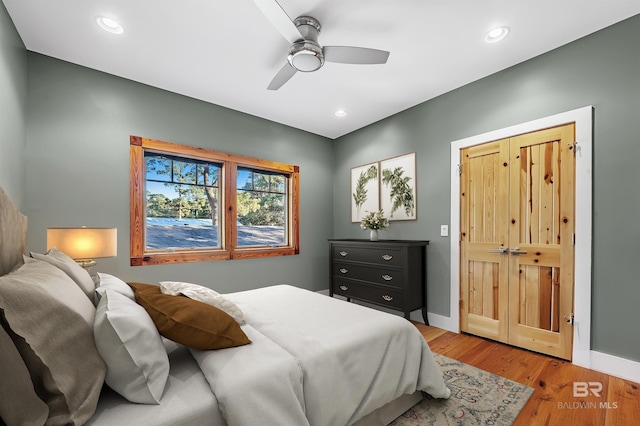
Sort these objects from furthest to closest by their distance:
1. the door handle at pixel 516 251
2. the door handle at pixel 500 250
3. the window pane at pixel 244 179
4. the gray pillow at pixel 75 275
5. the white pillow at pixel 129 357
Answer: the window pane at pixel 244 179
the door handle at pixel 500 250
the door handle at pixel 516 251
the gray pillow at pixel 75 275
the white pillow at pixel 129 357

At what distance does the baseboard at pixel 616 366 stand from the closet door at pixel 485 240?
0.64 meters

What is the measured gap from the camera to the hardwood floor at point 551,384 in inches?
67.7

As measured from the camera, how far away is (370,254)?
3.50 metres

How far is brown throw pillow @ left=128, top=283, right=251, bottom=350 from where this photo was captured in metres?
1.22

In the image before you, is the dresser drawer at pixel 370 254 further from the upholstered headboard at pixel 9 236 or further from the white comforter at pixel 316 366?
the upholstered headboard at pixel 9 236

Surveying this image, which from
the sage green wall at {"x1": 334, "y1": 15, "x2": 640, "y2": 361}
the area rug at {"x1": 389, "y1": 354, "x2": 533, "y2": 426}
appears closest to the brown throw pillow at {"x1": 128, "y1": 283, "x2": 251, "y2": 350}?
the area rug at {"x1": 389, "y1": 354, "x2": 533, "y2": 426}

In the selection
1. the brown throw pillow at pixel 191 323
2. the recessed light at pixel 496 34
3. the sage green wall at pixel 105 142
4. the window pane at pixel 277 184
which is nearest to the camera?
the brown throw pillow at pixel 191 323

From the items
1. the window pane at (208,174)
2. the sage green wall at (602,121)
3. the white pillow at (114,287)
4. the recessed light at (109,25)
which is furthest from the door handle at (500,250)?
the recessed light at (109,25)

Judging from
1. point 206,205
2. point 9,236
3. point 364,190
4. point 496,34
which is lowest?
point 9,236

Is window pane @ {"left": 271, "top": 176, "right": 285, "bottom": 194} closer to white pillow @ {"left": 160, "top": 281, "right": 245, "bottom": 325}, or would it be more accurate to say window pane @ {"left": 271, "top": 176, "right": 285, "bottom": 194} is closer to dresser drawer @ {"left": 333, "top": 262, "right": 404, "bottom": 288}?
dresser drawer @ {"left": 333, "top": 262, "right": 404, "bottom": 288}

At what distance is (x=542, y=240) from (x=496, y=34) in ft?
6.03

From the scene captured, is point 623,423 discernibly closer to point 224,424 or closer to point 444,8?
point 224,424

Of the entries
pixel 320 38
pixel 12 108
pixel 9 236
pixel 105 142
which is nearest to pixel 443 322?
pixel 320 38
